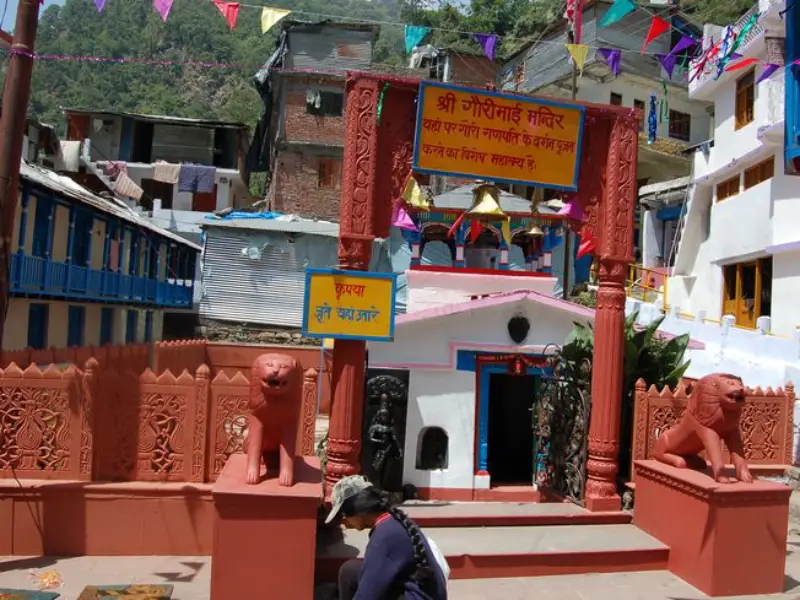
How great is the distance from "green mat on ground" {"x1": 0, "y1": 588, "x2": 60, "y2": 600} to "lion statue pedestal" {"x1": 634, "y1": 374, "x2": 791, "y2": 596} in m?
5.98

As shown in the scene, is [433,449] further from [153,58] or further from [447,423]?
[153,58]

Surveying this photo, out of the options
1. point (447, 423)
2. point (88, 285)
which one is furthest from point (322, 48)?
point (447, 423)

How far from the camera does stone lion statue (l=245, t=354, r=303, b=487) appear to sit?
6172mm

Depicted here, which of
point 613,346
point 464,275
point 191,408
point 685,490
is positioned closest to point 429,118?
point 613,346

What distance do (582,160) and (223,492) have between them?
6226mm

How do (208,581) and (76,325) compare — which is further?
(76,325)

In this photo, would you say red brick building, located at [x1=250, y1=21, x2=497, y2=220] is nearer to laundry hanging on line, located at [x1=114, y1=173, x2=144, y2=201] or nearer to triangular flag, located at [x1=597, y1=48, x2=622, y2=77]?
laundry hanging on line, located at [x1=114, y1=173, x2=144, y2=201]

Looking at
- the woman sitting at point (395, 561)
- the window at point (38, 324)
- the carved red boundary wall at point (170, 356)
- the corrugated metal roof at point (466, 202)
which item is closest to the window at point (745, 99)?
the corrugated metal roof at point (466, 202)

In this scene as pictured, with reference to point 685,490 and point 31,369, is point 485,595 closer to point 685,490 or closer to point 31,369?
point 685,490

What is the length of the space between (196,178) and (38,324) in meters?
16.5

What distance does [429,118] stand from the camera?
856 cm

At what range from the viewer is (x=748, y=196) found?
1986 cm

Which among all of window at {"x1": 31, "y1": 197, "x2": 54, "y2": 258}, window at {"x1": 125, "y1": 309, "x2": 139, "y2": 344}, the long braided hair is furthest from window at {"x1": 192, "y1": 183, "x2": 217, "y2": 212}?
the long braided hair

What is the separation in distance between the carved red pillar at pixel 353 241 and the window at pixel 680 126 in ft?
101
